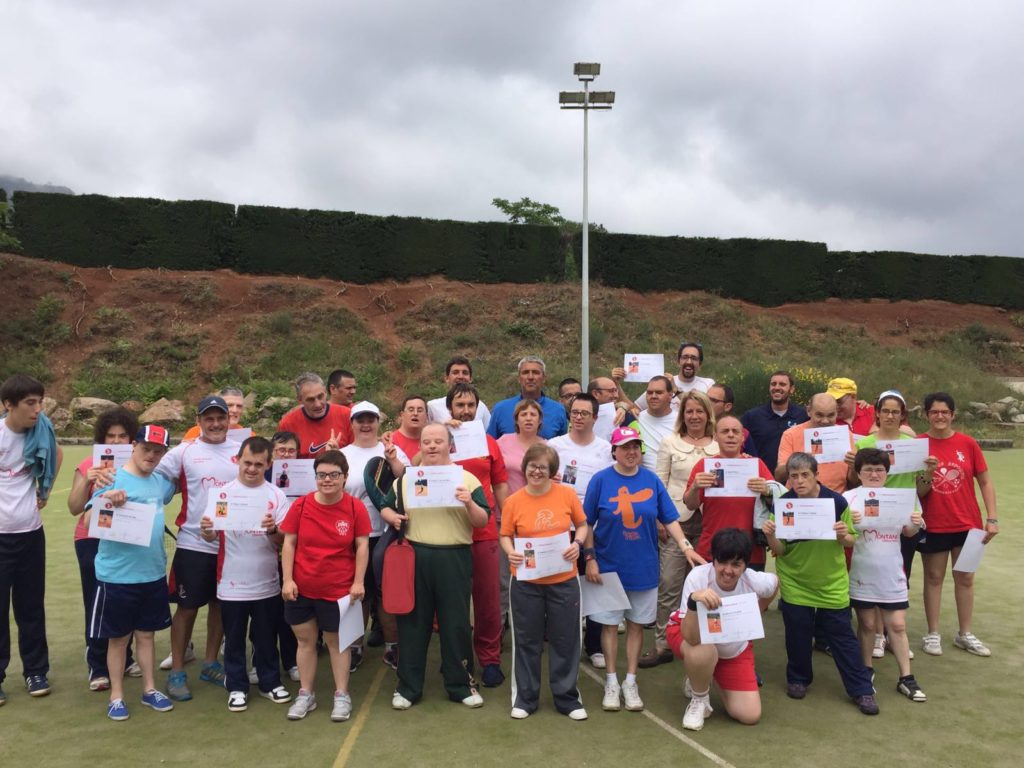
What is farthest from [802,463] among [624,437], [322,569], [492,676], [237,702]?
[237,702]

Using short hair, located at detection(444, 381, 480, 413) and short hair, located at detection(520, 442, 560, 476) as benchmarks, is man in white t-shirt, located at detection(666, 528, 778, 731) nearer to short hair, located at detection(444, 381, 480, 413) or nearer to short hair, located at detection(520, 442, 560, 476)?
short hair, located at detection(520, 442, 560, 476)

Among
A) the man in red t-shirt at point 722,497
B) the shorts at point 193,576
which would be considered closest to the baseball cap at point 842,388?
the man in red t-shirt at point 722,497

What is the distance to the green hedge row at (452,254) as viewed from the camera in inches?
1085

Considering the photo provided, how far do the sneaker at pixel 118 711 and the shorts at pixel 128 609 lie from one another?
387mm

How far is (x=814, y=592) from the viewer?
4719 mm

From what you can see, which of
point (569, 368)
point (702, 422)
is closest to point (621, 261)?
point (569, 368)

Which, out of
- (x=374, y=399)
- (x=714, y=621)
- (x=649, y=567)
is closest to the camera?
(x=714, y=621)

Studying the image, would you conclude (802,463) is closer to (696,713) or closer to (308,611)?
(696,713)

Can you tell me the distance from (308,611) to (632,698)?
2.03 metres

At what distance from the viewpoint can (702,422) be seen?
17.6 feet

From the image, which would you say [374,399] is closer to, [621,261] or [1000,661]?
[621,261]

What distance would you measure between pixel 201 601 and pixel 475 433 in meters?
2.04

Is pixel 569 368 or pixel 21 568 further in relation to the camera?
pixel 569 368

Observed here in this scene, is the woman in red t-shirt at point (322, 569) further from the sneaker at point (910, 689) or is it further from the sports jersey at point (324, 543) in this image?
the sneaker at point (910, 689)
